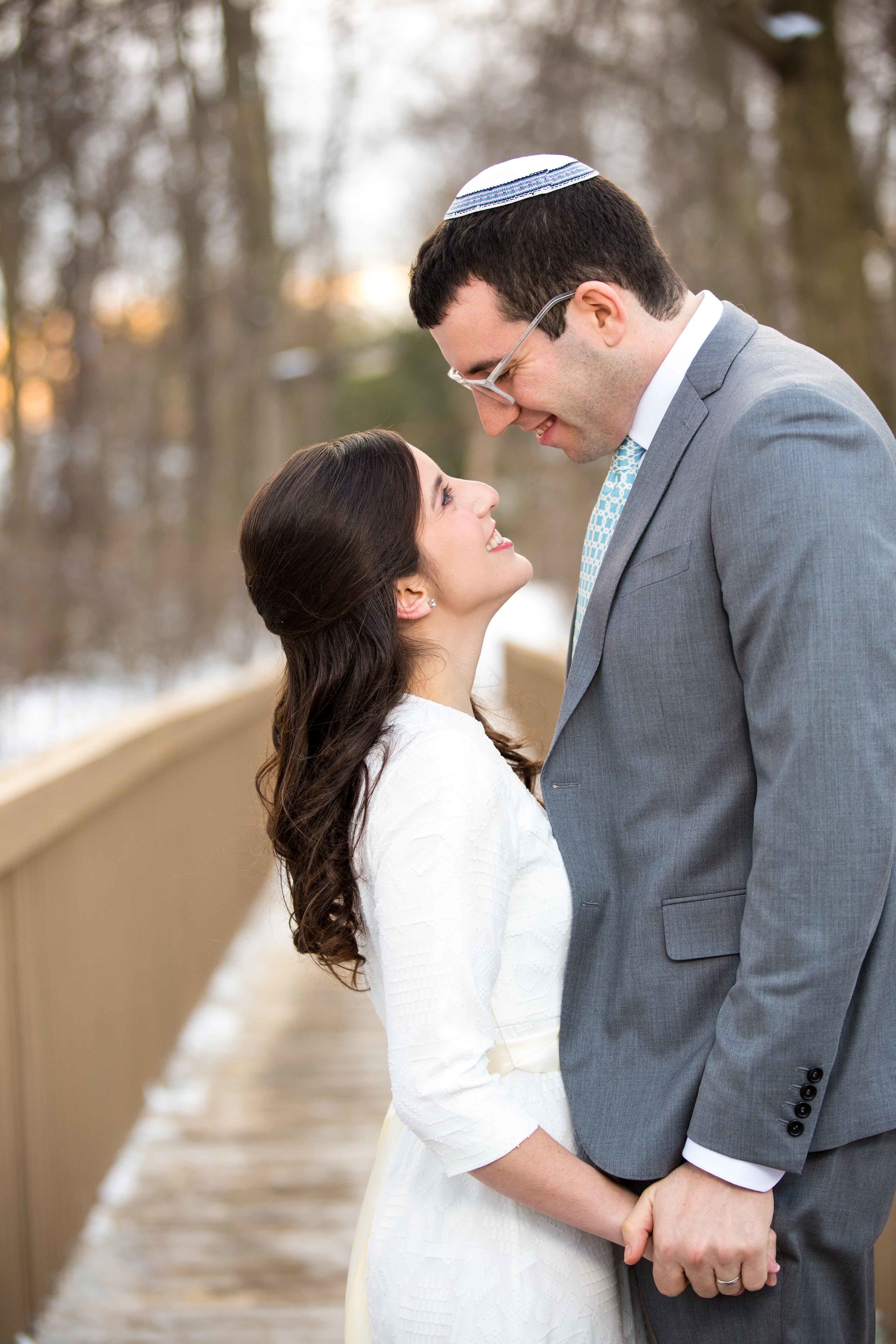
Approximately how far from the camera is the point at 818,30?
6.17m

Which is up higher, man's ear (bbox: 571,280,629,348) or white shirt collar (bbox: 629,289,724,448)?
man's ear (bbox: 571,280,629,348)

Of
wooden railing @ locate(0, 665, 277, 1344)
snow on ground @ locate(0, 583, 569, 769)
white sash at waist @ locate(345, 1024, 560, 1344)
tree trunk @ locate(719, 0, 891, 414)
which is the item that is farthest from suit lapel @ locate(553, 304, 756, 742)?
tree trunk @ locate(719, 0, 891, 414)

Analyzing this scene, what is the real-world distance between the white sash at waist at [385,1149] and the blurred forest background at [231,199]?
5510mm

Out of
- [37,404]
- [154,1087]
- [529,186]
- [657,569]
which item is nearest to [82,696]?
[37,404]

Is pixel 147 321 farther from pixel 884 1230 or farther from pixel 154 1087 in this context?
pixel 884 1230

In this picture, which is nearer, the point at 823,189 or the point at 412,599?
the point at 412,599

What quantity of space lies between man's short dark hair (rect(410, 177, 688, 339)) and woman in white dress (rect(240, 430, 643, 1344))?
0.89ft

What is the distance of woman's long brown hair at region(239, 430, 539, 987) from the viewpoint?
182 cm

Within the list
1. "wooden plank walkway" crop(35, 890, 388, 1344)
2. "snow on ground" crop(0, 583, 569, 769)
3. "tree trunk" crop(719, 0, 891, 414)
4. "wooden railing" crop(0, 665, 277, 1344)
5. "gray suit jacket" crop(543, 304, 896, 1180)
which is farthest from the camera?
"snow on ground" crop(0, 583, 569, 769)

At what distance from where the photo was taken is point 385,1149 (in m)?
1.88

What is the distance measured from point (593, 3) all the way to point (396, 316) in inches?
531

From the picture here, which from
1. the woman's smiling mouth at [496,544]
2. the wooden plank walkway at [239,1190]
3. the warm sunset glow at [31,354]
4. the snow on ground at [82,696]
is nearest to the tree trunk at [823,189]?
the snow on ground at [82,696]

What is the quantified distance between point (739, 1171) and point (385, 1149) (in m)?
0.58

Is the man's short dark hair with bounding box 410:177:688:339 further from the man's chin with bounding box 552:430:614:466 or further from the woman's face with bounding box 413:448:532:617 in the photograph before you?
the woman's face with bounding box 413:448:532:617
